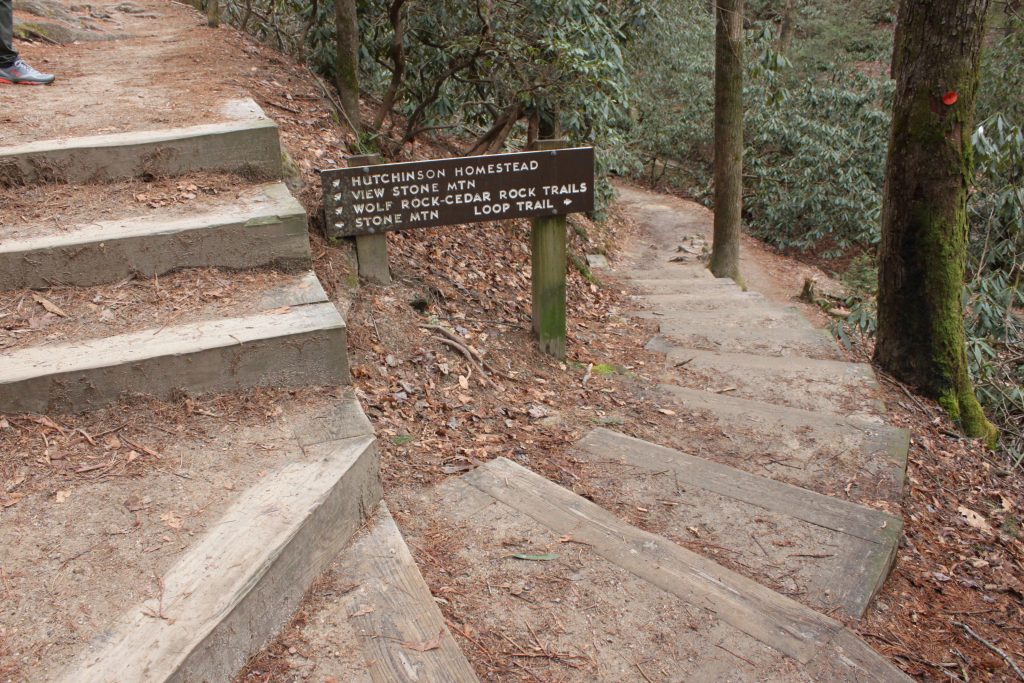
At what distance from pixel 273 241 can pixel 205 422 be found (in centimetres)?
121

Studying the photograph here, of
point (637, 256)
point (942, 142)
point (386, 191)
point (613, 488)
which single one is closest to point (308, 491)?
point (613, 488)

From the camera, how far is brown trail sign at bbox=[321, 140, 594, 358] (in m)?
4.35

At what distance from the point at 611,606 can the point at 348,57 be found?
18.2 feet

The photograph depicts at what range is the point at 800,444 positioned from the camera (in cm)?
421

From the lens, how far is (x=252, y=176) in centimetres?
446

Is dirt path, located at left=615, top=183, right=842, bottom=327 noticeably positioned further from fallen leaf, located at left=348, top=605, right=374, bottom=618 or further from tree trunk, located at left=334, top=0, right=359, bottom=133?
fallen leaf, located at left=348, top=605, right=374, bottom=618

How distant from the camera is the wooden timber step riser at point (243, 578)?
193 cm

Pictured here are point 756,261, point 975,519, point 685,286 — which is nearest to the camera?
point 975,519

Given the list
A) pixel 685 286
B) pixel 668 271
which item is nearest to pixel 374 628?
pixel 685 286

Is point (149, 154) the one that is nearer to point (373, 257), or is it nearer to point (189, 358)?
point (373, 257)

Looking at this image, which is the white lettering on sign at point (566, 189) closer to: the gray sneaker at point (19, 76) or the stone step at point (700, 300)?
the stone step at point (700, 300)

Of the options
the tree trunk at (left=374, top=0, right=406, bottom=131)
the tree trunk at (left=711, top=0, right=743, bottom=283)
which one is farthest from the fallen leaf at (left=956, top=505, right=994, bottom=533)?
the tree trunk at (left=711, top=0, right=743, bottom=283)

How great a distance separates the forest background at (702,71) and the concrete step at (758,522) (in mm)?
2593

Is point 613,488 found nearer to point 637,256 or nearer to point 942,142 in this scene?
point 942,142
